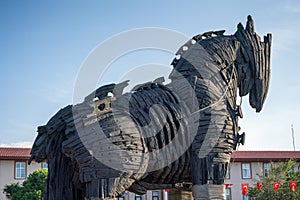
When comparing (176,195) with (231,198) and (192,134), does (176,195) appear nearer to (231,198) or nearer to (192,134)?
(192,134)

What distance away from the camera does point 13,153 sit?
95.9 feet

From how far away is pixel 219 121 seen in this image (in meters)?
6.55

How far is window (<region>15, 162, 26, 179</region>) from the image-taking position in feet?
96.0

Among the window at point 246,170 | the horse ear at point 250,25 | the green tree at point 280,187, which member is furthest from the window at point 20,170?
the horse ear at point 250,25

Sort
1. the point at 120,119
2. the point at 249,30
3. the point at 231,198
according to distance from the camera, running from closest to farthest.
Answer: the point at 120,119
the point at 249,30
the point at 231,198

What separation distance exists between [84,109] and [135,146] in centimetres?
72

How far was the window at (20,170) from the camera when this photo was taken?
29.3 meters

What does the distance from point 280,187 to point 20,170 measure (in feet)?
49.3

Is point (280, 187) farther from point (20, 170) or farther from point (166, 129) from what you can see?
point (166, 129)

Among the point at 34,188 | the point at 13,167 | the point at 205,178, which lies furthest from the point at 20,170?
the point at 205,178

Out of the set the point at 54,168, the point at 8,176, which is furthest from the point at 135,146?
the point at 8,176

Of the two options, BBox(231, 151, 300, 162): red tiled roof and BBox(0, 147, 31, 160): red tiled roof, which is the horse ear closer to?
BBox(0, 147, 31, 160): red tiled roof

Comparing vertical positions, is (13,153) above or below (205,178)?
above

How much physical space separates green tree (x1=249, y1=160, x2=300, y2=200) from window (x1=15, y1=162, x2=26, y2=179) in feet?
43.5
